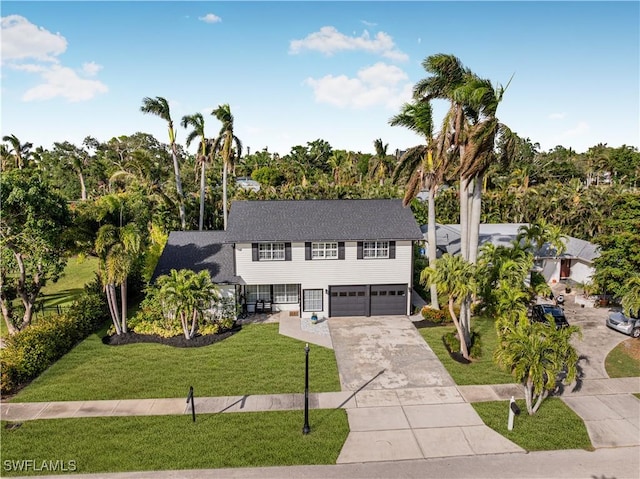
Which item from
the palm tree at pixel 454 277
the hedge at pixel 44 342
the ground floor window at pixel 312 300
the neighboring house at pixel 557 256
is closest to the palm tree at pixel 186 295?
the hedge at pixel 44 342

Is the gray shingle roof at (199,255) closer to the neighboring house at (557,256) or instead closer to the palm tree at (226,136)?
the palm tree at (226,136)

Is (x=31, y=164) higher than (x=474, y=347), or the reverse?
(x=31, y=164)

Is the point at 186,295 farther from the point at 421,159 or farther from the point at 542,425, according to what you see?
the point at 542,425

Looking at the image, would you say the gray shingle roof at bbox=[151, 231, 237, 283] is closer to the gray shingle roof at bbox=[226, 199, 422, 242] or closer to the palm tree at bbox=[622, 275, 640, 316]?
the gray shingle roof at bbox=[226, 199, 422, 242]

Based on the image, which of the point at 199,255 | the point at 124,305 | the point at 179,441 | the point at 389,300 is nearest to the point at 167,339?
the point at 124,305

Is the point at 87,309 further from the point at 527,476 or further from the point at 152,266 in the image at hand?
the point at 527,476

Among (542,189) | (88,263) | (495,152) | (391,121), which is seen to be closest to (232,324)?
(391,121)

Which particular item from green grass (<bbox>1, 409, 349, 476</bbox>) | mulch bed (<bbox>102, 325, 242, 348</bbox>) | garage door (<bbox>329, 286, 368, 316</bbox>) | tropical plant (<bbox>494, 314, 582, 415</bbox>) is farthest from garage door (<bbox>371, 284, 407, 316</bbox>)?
green grass (<bbox>1, 409, 349, 476</bbox>)
